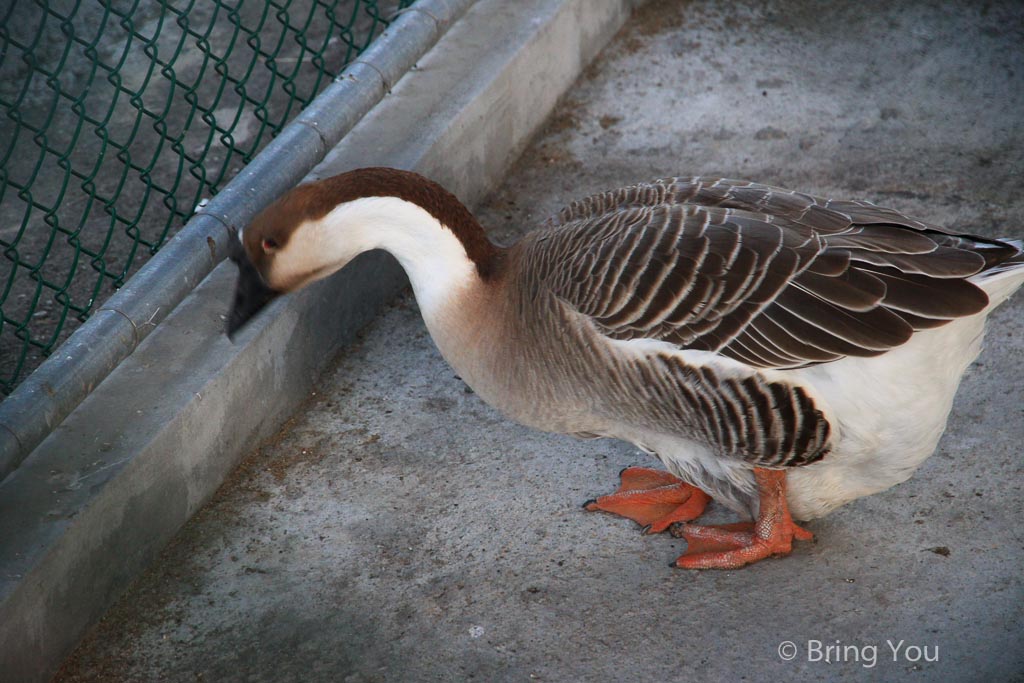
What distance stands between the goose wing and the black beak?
693 millimetres

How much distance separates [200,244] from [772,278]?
154 centimetres

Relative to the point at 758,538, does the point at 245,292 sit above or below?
below

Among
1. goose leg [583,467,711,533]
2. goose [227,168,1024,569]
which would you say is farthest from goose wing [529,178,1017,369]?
goose leg [583,467,711,533]

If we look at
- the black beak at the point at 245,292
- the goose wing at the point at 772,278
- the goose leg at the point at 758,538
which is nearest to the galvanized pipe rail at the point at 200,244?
the black beak at the point at 245,292

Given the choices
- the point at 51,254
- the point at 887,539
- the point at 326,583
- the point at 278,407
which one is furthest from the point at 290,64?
the point at 887,539

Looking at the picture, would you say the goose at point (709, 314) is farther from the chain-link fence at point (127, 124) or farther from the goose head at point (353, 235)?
the chain-link fence at point (127, 124)

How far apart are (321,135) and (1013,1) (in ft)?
10.7

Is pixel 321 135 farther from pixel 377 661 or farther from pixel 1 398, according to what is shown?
pixel 377 661

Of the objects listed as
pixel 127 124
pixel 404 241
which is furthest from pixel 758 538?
pixel 127 124

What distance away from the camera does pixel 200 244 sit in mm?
3104

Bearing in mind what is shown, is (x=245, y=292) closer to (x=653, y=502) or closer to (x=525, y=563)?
(x=525, y=563)

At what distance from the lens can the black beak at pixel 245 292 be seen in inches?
109

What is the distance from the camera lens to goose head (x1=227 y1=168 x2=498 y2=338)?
2645 mm

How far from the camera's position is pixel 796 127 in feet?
14.4
